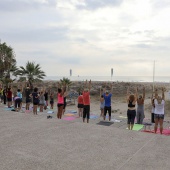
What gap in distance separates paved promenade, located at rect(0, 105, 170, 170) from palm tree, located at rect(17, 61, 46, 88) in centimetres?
1889

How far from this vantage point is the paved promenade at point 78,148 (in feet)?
11.0

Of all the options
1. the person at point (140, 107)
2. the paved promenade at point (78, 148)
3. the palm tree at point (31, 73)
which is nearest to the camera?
the paved promenade at point (78, 148)

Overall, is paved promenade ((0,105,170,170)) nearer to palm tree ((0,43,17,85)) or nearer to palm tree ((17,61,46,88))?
palm tree ((17,61,46,88))

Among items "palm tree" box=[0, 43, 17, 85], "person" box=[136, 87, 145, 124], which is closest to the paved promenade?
"person" box=[136, 87, 145, 124]

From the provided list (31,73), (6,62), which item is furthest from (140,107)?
(6,62)

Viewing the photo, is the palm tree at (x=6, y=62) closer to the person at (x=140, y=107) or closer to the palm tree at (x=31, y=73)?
the palm tree at (x=31, y=73)

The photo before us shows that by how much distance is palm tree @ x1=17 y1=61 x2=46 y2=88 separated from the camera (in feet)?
78.5

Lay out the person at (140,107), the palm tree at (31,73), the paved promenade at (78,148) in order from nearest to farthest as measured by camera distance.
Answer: the paved promenade at (78,148)
the person at (140,107)
the palm tree at (31,73)

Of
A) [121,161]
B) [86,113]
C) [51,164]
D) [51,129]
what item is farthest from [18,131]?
[86,113]

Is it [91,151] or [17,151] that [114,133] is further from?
[17,151]

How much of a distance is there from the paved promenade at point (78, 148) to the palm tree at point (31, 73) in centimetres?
1889

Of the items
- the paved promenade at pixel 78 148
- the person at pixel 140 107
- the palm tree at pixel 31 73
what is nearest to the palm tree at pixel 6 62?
the palm tree at pixel 31 73

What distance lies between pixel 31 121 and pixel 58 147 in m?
2.29

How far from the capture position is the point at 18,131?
504 cm
